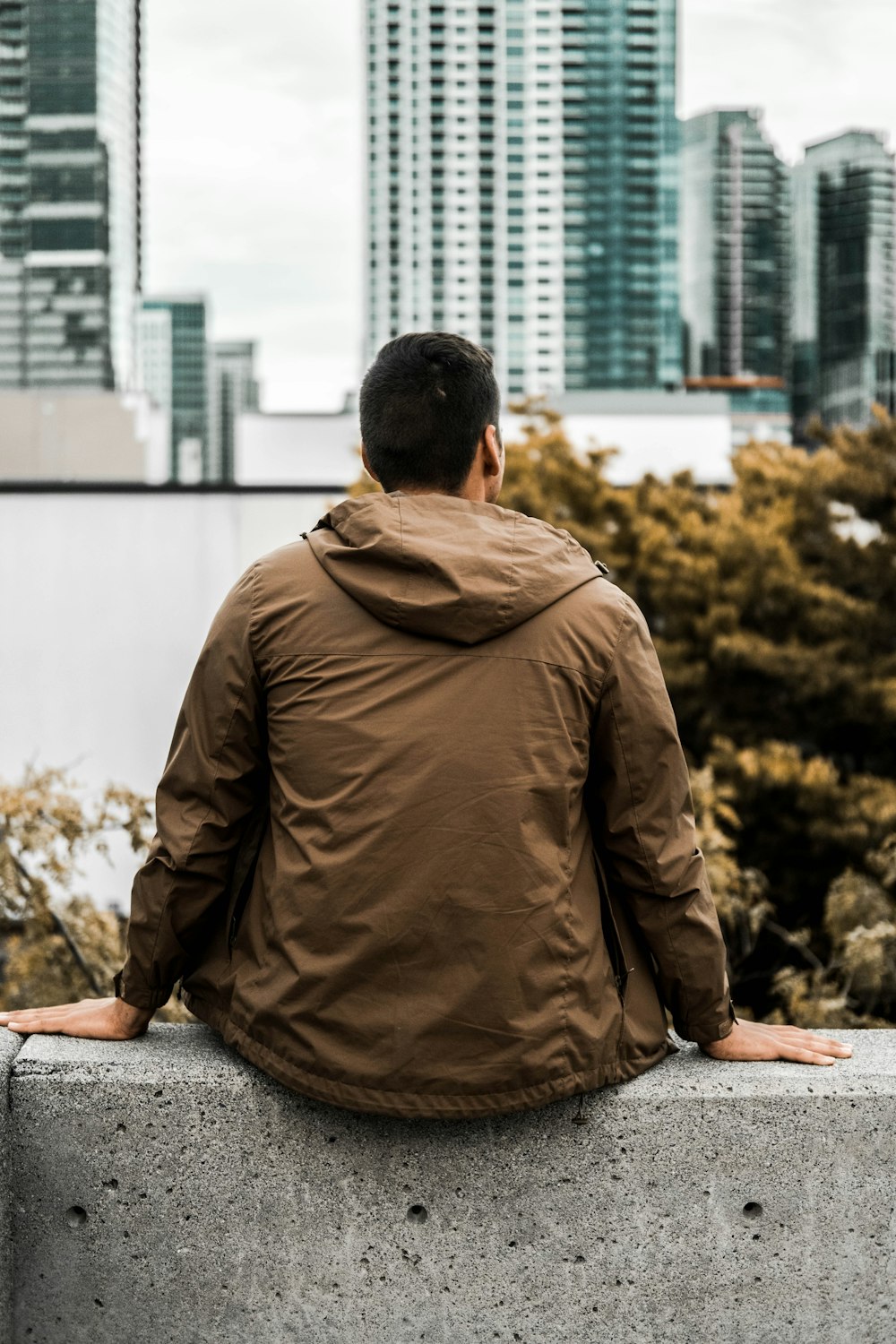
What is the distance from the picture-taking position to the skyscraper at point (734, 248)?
438 ft

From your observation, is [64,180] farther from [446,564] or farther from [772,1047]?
[772,1047]

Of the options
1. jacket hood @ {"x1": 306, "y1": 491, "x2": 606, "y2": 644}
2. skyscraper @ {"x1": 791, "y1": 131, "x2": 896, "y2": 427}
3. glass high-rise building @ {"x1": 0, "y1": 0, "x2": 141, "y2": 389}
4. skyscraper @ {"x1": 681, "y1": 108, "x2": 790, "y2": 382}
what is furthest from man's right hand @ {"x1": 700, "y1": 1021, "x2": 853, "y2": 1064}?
skyscraper @ {"x1": 681, "y1": 108, "x2": 790, "y2": 382}

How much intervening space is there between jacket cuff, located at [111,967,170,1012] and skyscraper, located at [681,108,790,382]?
132236 mm

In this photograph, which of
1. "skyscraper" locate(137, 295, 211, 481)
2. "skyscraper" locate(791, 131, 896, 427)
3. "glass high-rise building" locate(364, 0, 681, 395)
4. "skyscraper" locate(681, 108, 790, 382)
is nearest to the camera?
"skyscraper" locate(791, 131, 896, 427)

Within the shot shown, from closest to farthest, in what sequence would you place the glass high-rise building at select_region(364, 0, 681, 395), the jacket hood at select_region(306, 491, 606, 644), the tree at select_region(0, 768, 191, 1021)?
the jacket hood at select_region(306, 491, 606, 644) < the tree at select_region(0, 768, 191, 1021) < the glass high-rise building at select_region(364, 0, 681, 395)

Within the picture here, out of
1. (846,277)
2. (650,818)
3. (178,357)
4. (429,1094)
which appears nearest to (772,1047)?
(650,818)

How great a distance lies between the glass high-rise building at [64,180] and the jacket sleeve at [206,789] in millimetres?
53517

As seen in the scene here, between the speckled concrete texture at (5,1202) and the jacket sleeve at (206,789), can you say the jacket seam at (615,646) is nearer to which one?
the jacket sleeve at (206,789)

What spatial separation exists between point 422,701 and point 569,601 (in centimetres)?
27

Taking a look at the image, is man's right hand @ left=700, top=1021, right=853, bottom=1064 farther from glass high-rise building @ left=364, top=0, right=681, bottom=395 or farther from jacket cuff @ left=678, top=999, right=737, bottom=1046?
glass high-rise building @ left=364, top=0, right=681, bottom=395

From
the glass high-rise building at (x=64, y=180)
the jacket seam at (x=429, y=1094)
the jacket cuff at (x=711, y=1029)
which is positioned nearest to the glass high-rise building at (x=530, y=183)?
the glass high-rise building at (x=64, y=180)

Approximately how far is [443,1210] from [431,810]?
67 cm

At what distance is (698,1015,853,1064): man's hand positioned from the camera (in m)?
2.24

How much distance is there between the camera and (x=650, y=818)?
2.06 metres
